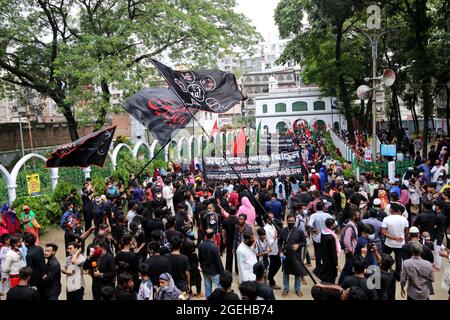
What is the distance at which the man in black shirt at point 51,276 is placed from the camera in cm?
641

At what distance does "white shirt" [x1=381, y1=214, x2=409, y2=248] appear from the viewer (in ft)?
24.9

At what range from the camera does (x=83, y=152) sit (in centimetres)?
948

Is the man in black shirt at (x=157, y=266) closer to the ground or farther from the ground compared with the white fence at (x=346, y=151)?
closer to the ground

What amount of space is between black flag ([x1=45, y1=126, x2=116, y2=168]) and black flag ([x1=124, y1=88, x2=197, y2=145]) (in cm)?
131

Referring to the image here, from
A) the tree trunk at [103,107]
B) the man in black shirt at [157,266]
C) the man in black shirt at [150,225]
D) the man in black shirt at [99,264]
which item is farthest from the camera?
the tree trunk at [103,107]

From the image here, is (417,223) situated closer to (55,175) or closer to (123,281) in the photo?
(123,281)

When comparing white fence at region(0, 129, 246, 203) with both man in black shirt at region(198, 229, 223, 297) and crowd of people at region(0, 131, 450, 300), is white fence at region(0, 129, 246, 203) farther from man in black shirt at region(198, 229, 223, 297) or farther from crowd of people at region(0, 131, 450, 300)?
man in black shirt at region(198, 229, 223, 297)

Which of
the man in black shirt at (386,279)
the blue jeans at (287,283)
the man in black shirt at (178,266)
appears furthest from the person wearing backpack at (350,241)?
the man in black shirt at (178,266)

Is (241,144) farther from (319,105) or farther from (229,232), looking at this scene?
(319,105)

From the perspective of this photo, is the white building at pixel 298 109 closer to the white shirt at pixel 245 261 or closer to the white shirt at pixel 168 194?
the white shirt at pixel 168 194

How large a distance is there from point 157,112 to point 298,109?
4704 cm

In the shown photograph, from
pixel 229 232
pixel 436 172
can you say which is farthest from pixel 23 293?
pixel 436 172

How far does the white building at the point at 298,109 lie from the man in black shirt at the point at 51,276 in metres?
47.6
